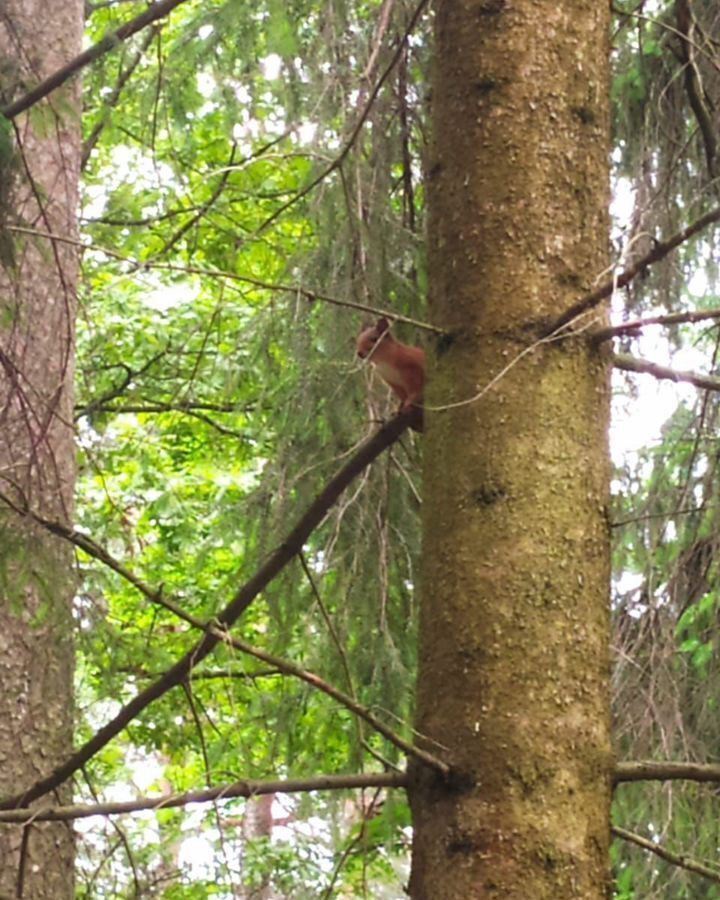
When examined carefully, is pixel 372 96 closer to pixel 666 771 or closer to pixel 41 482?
pixel 666 771

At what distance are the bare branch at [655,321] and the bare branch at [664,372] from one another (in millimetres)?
95

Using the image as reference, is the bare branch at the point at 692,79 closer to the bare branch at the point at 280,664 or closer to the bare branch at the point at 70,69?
the bare branch at the point at 70,69

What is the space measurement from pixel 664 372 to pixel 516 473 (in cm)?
31

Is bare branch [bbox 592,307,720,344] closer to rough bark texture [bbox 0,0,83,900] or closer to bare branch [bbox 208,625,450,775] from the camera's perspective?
bare branch [bbox 208,625,450,775]

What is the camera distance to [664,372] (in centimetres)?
204

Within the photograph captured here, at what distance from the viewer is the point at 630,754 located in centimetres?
332

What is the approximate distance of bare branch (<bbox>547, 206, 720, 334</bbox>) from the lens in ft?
5.75

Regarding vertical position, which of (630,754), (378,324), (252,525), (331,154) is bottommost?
(630,754)

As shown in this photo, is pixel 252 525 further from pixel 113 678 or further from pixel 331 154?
pixel 331 154

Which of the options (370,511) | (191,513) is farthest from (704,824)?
(191,513)

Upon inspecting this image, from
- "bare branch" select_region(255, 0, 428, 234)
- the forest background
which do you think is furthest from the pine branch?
"bare branch" select_region(255, 0, 428, 234)

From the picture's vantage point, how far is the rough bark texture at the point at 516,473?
5.88 feet

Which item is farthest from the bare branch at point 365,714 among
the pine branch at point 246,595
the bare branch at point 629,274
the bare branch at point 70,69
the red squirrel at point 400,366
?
the red squirrel at point 400,366

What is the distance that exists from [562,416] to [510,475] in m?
0.13
